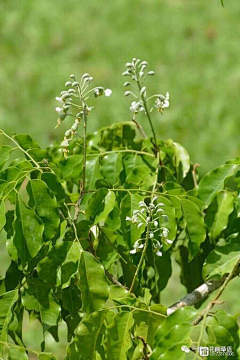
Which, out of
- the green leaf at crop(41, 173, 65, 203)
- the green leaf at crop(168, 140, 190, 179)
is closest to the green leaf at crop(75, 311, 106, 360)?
the green leaf at crop(41, 173, 65, 203)

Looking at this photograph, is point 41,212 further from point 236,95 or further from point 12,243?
point 236,95

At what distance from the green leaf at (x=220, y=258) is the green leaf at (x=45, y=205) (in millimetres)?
523

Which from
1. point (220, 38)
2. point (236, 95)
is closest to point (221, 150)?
point (236, 95)

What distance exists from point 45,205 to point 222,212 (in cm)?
60

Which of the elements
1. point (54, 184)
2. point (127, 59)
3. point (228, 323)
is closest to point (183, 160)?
point (54, 184)

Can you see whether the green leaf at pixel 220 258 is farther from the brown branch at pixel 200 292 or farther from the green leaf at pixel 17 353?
the green leaf at pixel 17 353

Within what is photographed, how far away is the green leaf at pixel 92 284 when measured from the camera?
1.70 m

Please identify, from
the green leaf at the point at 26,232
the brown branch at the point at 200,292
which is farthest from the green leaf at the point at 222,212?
the green leaf at the point at 26,232

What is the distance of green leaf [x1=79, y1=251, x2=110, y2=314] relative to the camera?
1.70 m

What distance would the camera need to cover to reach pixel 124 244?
1.96 meters

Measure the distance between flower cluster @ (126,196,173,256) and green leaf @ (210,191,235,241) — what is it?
0.69ft

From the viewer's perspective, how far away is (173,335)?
155 cm

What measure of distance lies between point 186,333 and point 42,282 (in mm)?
491

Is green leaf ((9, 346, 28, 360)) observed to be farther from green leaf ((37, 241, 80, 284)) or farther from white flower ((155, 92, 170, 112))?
A: white flower ((155, 92, 170, 112))
